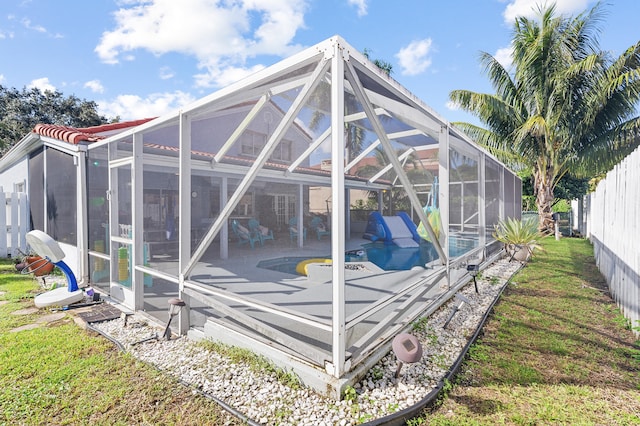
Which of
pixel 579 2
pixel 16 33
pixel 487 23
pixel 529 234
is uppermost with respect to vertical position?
pixel 579 2

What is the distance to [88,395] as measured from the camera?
2848 millimetres

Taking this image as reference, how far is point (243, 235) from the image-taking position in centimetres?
395

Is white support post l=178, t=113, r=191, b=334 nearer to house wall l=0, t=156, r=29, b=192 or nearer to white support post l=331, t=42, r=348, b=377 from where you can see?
white support post l=331, t=42, r=348, b=377

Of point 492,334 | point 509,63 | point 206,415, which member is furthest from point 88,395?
point 509,63

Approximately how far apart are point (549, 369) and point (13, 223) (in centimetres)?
1299

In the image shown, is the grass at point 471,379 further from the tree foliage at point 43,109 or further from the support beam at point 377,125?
the tree foliage at point 43,109

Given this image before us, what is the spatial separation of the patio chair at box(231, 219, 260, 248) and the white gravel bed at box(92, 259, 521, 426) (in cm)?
127

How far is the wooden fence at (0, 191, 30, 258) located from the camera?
373 inches

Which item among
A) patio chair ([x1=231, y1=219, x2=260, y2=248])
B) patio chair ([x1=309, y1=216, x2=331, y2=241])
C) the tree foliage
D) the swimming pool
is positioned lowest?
the swimming pool

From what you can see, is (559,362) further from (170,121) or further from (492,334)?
(170,121)

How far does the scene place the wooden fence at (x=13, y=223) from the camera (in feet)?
31.1

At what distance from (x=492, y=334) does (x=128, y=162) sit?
547 centimetres

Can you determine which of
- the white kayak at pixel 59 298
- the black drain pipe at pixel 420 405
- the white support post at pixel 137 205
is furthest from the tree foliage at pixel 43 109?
the black drain pipe at pixel 420 405

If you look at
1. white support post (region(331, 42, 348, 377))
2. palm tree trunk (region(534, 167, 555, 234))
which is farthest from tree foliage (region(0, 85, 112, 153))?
palm tree trunk (region(534, 167, 555, 234))
